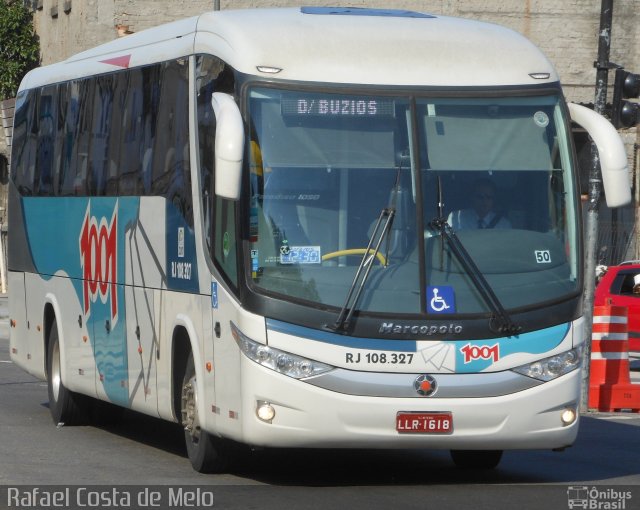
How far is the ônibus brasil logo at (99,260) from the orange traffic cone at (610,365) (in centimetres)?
606

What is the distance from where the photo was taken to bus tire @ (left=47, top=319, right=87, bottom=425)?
582 inches

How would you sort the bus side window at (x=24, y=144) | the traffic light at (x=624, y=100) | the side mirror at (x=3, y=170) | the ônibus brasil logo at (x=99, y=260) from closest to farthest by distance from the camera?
1. the ônibus brasil logo at (x=99, y=260)
2. the bus side window at (x=24, y=144)
3. the traffic light at (x=624, y=100)
4. the side mirror at (x=3, y=170)

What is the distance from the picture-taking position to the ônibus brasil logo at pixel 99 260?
13.3 metres

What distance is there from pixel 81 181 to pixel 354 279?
16.4 feet

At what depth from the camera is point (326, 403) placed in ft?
32.3

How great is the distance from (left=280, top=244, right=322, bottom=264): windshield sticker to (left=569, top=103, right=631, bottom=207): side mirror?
1.90 meters

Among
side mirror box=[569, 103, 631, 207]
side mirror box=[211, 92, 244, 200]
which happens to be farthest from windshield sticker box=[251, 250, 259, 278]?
side mirror box=[569, 103, 631, 207]

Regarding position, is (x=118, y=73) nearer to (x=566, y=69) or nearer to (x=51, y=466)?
(x=51, y=466)

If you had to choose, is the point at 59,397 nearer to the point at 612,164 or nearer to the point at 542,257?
the point at 542,257

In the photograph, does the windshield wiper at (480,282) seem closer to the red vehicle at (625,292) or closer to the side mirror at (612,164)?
the side mirror at (612,164)

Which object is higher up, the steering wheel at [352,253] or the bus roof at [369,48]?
the bus roof at [369,48]

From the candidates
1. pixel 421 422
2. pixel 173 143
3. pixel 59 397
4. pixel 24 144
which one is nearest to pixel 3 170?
pixel 24 144

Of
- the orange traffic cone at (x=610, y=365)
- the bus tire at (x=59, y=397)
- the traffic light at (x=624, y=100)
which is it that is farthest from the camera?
the orange traffic cone at (x=610, y=365)

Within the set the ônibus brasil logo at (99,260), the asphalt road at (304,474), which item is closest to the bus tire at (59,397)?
the asphalt road at (304,474)
